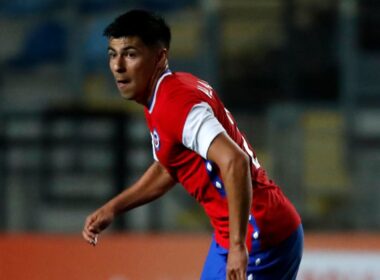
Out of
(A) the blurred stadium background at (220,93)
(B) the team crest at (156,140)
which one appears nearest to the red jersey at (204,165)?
(B) the team crest at (156,140)

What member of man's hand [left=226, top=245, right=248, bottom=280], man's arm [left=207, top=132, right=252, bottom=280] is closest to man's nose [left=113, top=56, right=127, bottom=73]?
man's arm [left=207, top=132, right=252, bottom=280]

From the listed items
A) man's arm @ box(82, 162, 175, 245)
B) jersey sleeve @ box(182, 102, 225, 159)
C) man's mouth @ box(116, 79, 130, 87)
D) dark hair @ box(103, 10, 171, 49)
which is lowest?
man's arm @ box(82, 162, 175, 245)

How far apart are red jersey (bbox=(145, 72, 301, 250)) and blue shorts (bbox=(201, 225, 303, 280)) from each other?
0.10ft

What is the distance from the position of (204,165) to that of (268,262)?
435mm

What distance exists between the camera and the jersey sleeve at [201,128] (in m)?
3.21

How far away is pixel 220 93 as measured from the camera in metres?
8.12

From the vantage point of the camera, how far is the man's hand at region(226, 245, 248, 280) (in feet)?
10.2

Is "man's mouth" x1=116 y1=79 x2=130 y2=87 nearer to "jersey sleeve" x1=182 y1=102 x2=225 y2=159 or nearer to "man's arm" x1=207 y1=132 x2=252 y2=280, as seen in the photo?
"jersey sleeve" x1=182 y1=102 x2=225 y2=159

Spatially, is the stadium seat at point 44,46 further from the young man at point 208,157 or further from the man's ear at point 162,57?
the man's ear at point 162,57

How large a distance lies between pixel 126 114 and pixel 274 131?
1.12 meters

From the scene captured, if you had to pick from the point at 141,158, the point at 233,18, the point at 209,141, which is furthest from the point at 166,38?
the point at 233,18

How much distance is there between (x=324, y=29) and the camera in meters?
8.45

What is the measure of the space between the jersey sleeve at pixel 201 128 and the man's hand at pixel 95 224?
711 millimetres

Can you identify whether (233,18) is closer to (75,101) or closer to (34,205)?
(75,101)
